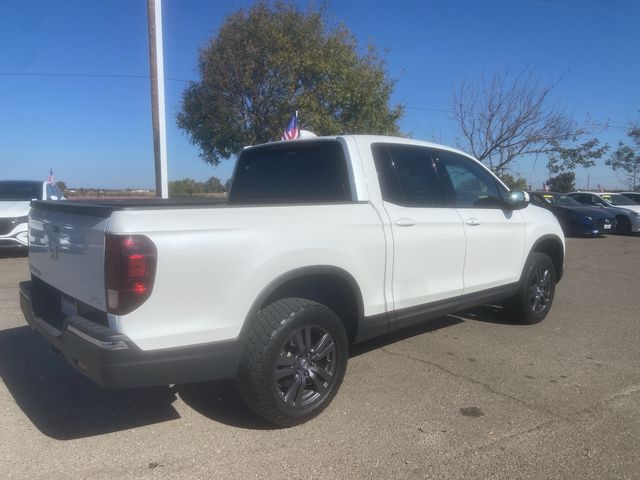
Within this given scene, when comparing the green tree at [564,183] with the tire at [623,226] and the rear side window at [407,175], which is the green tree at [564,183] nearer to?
the tire at [623,226]

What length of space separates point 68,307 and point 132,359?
893 mm

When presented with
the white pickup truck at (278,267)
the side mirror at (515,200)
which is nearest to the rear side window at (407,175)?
the white pickup truck at (278,267)

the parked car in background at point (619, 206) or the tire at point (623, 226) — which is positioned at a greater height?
the parked car in background at point (619, 206)

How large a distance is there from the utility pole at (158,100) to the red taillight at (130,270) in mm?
9216

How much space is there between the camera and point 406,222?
4.08 metres

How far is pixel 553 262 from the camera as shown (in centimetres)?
618

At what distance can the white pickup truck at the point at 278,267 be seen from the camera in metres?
2.79

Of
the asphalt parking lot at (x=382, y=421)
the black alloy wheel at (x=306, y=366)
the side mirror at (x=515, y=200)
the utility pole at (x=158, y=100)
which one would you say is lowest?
the asphalt parking lot at (x=382, y=421)

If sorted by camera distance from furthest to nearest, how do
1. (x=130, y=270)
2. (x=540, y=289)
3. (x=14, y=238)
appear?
1. (x=14, y=238)
2. (x=540, y=289)
3. (x=130, y=270)

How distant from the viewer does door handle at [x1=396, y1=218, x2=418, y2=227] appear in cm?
403

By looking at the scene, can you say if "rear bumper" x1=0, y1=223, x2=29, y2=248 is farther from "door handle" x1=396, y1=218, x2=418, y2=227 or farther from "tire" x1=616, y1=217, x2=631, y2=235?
"tire" x1=616, y1=217, x2=631, y2=235

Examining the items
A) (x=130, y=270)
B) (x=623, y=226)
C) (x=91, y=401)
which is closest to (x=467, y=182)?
(x=130, y=270)

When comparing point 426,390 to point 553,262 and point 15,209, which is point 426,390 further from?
point 15,209

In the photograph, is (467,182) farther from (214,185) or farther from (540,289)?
(214,185)
